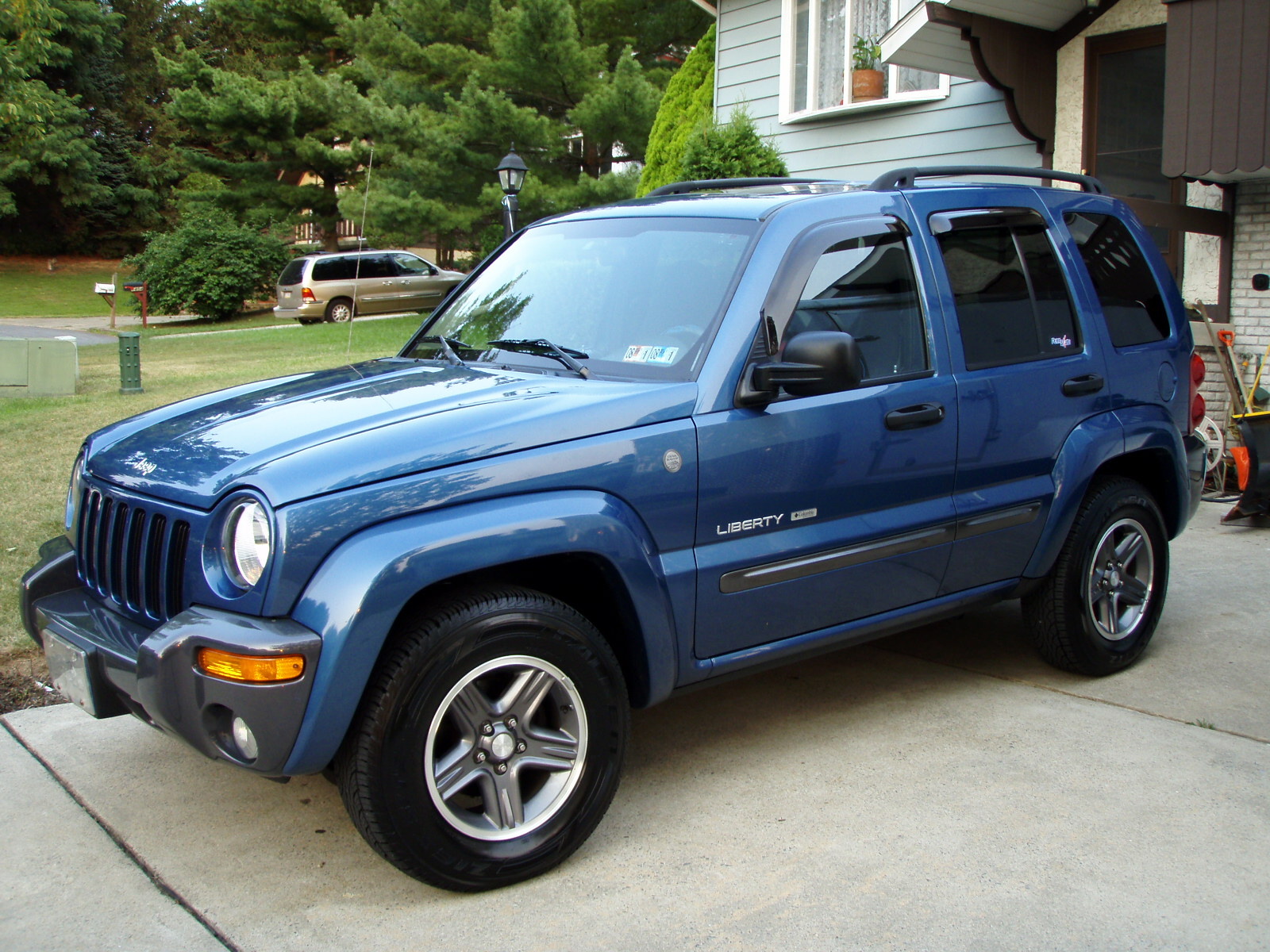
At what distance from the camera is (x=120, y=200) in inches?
1802

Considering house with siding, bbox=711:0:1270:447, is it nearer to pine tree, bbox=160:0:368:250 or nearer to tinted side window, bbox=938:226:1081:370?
tinted side window, bbox=938:226:1081:370

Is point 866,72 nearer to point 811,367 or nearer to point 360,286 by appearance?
point 811,367

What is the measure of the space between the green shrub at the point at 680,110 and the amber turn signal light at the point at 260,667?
11.5 meters

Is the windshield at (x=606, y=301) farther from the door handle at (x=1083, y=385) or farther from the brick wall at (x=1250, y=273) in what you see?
the brick wall at (x=1250, y=273)

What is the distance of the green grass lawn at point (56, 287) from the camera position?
106 feet

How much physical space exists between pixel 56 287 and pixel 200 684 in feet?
133

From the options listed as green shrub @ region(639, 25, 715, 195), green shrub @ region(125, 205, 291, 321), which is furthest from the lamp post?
green shrub @ region(125, 205, 291, 321)

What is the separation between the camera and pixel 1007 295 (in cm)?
432

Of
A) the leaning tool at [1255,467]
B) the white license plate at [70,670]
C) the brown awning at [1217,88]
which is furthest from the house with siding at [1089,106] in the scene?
the white license plate at [70,670]

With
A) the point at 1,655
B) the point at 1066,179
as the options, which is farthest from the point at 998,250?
the point at 1,655

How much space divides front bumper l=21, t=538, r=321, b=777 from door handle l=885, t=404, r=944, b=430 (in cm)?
199

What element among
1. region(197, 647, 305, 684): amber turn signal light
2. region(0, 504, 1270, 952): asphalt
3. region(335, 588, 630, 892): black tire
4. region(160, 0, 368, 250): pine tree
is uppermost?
region(160, 0, 368, 250): pine tree

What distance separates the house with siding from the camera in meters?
7.27

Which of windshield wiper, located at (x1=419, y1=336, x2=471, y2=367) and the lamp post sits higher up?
the lamp post
